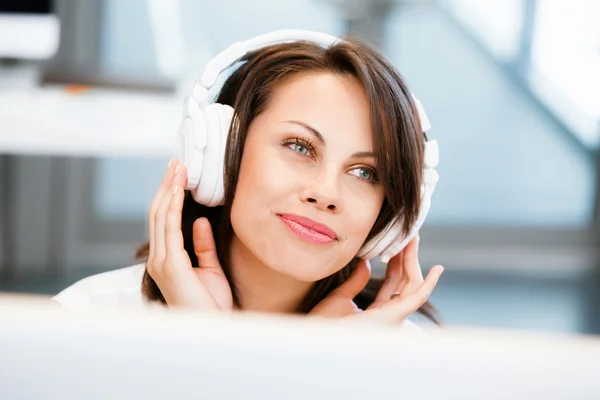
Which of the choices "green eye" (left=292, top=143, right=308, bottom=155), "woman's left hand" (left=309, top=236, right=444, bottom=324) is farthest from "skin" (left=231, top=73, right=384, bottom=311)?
"woman's left hand" (left=309, top=236, right=444, bottom=324)

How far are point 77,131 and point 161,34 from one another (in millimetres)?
1393

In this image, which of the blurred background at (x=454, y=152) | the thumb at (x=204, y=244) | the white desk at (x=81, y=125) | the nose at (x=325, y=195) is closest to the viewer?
the nose at (x=325, y=195)

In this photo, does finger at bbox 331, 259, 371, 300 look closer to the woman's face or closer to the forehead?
the woman's face

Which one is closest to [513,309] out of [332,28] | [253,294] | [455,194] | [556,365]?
[455,194]

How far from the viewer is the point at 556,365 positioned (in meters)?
0.22

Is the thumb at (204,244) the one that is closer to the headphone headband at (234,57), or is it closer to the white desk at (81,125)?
the headphone headband at (234,57)

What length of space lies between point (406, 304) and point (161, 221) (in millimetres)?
342

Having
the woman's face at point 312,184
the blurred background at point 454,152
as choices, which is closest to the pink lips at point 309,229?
the woman's face at point 312,184

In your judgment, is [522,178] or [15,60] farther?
[522,178]

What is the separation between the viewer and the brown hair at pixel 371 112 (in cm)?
91

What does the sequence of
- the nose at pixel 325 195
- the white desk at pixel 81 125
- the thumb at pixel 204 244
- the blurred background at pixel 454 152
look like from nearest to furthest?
the nose at pixel 325 195
the thumb at pixel 204 244
the white desk at pixel 81 125
the blurred background at pixel 454 152

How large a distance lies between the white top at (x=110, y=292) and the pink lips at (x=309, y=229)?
0.19m

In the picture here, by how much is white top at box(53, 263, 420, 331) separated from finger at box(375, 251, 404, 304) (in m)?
0.05

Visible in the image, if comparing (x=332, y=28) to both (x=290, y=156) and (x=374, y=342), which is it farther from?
(x=374, y=342)
